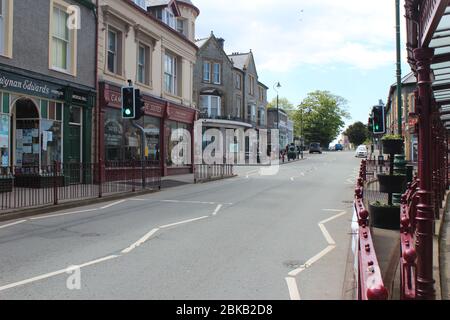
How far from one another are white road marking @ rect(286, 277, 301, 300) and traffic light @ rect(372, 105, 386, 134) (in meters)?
9.89

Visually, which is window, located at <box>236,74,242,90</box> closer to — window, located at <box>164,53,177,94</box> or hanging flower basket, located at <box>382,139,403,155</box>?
window, located at <box>164,53,177,94</box>

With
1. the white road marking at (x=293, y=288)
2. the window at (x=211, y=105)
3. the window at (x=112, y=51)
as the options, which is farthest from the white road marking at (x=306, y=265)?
the window at (x=211, y=105)

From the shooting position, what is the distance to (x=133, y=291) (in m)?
5.25

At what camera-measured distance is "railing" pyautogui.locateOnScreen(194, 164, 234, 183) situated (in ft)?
78.3

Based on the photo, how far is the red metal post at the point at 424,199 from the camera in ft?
15.1

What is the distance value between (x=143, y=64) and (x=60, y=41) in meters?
7.02

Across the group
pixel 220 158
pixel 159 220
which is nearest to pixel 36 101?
pixel 159 220

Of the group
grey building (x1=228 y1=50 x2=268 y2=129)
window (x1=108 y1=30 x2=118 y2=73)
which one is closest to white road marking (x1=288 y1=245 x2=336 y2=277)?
window (x1=108 y1=30 x2=118 y2=73)

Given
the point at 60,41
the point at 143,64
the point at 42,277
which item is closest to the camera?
the point at 42,277

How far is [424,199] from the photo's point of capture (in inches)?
188

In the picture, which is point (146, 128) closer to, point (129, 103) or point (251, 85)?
point (129, 103)

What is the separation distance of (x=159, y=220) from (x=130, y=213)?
1.56 m

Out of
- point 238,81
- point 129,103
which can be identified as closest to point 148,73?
point 129,103
